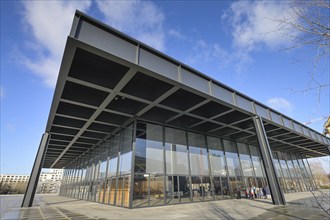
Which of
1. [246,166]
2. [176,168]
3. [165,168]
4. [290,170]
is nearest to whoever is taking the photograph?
[165,168]

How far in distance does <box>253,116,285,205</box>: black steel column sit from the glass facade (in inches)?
107

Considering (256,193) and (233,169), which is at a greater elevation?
(233,169)

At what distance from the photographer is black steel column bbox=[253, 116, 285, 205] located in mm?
12273

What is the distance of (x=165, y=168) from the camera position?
558 inches

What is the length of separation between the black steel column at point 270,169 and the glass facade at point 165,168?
2726mm

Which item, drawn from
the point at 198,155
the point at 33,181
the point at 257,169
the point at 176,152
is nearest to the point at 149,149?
the point at 176,152

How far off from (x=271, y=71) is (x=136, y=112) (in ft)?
38.2

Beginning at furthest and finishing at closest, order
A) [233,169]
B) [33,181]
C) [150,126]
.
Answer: [233,169], [150,126], [33,181]

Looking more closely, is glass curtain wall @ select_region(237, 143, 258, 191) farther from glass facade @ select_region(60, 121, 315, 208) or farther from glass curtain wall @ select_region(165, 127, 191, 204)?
glass curtain wall @ select_region(165, 127, 191, 204)

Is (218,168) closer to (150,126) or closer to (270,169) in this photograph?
(270,169)

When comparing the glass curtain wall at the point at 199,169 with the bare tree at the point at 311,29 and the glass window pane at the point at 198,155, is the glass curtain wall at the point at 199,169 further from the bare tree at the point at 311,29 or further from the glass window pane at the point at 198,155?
the bare tree at the point at 311,29

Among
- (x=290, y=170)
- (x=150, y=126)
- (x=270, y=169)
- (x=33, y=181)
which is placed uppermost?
(x=150, y=126)

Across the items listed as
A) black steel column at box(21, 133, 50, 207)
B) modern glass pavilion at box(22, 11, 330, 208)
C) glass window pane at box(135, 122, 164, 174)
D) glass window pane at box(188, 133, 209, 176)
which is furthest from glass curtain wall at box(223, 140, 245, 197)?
black steel column at box(21, 133, 50, 207)

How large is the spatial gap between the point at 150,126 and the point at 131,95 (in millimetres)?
4652
